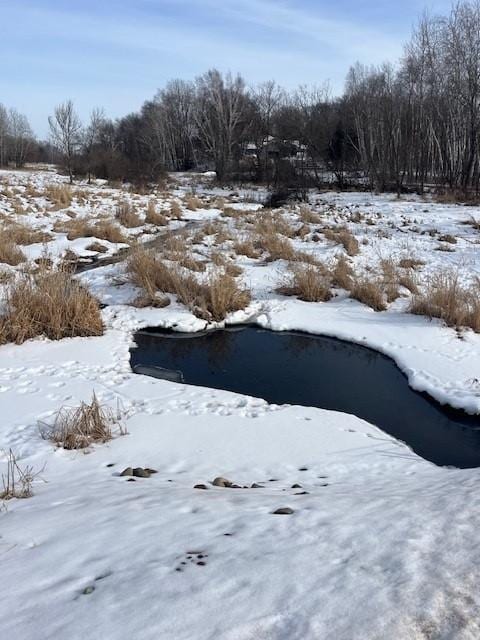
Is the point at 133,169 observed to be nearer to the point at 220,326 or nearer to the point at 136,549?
the point at 220,326

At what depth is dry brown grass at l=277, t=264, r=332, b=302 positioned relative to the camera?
8781 mm

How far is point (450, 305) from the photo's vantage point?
7.58 metres

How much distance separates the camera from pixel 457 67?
25906 mm

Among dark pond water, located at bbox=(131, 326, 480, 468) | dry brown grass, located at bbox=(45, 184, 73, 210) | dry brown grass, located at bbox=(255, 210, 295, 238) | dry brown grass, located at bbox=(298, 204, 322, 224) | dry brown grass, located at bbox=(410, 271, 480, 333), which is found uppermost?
dry brown grass, located at bbox=(45, 184, 73, 210)

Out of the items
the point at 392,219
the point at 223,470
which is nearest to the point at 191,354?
the point at 223,470

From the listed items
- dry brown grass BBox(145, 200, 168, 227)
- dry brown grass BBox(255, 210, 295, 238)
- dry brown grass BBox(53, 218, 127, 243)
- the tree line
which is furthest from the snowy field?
the tree line

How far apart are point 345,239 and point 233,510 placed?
10.8m

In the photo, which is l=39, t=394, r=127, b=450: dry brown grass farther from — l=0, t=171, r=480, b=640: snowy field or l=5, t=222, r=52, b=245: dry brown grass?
l=5, t=222, r=52, b=245: dry brown grass

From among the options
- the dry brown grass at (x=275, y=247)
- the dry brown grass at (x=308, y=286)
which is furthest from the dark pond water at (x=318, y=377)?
the dry brown grass at (x=275, y=247)

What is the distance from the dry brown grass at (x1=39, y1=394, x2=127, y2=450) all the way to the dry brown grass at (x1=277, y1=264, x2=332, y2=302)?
5049 mm

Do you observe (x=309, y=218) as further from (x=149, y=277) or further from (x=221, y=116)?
(x=221, y=116)

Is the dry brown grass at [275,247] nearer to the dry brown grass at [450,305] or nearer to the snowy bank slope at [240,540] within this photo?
the dry brown grass at [450,305]

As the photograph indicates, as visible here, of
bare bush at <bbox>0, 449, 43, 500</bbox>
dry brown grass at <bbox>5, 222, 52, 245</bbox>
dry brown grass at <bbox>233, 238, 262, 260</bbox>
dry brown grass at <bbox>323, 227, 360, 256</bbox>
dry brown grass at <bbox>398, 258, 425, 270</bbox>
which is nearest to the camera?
bare bush at <bbox>0, 449, 43, 500</bbox>

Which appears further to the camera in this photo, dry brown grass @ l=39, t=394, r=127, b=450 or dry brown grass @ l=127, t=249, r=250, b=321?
dry brown grass @ l=127, t=249, r=250, b=321
